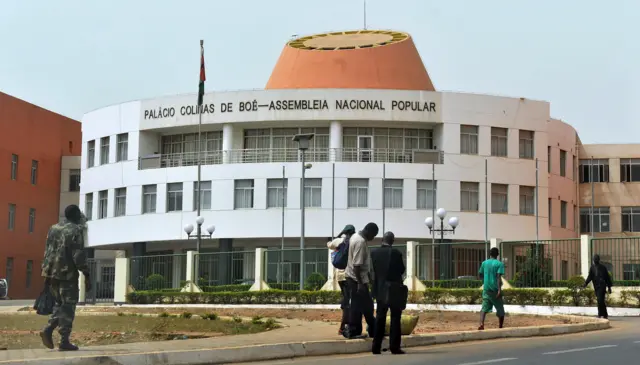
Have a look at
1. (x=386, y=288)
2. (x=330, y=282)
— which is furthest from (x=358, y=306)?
(x=330, y=282)

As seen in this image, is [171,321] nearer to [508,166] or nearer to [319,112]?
[319,112]

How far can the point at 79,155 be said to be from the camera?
71938 mm

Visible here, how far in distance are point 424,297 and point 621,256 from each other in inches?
225

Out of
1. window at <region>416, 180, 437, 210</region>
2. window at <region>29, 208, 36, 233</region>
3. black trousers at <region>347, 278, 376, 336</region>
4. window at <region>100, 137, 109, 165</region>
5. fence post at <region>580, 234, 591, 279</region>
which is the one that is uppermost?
window at <region>100, 137, 109, 165</region>

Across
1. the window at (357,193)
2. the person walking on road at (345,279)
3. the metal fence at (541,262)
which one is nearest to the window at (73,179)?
the window at (357,193)

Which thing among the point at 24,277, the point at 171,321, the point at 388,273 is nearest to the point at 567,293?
the point at 171,321

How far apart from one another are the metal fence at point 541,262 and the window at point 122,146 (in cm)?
3244

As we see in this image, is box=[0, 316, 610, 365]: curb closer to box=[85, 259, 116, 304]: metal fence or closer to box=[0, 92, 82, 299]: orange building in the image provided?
box=[85, 259, 116, 304]: metal fence

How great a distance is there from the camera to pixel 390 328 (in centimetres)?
1464

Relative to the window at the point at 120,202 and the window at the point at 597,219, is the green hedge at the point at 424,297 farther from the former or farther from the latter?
the window at the point at 597,219

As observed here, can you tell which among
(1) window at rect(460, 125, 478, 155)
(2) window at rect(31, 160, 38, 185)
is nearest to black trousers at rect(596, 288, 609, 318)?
(1) window at rect(460, 125, 478, 155)

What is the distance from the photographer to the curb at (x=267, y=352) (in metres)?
12.4

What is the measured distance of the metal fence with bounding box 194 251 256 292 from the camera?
3684 cm

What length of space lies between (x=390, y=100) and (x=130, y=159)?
598 inches
